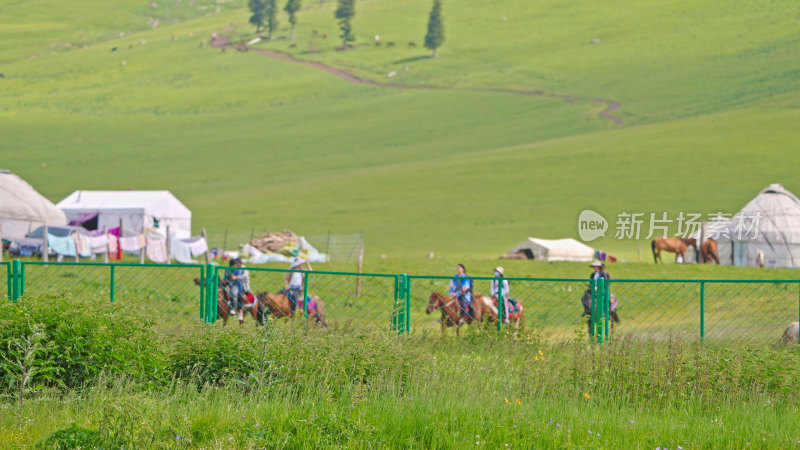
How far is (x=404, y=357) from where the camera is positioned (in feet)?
31.2

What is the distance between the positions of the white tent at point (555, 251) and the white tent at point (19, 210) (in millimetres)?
17728

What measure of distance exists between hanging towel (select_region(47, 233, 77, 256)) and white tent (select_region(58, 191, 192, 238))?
6.09 metres

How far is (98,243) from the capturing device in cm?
2888

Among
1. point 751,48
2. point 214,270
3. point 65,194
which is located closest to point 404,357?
point 214,270

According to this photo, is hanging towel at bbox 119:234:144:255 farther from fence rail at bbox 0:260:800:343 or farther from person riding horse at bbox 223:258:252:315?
person riding horse at bbox 223:258:252:315

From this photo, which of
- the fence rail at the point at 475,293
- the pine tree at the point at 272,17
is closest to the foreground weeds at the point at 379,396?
the fence rail at the point at 475,293

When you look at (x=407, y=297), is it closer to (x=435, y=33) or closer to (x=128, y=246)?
(x=128, y=246)

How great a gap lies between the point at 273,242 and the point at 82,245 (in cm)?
780

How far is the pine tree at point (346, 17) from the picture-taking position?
133625 mm

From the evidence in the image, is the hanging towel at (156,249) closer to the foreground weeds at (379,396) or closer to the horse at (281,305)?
the horse at (281,305)

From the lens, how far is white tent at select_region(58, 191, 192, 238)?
35031mm

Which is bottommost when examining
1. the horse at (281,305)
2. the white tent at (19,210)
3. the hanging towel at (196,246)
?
the horse at (281,305)

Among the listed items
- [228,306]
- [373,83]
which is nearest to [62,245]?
[228,306]

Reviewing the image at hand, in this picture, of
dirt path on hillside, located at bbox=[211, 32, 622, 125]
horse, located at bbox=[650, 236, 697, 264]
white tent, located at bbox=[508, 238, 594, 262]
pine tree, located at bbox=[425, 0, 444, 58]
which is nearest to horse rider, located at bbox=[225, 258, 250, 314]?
white tent, located at bbox=[508, 238, 594, 262]
